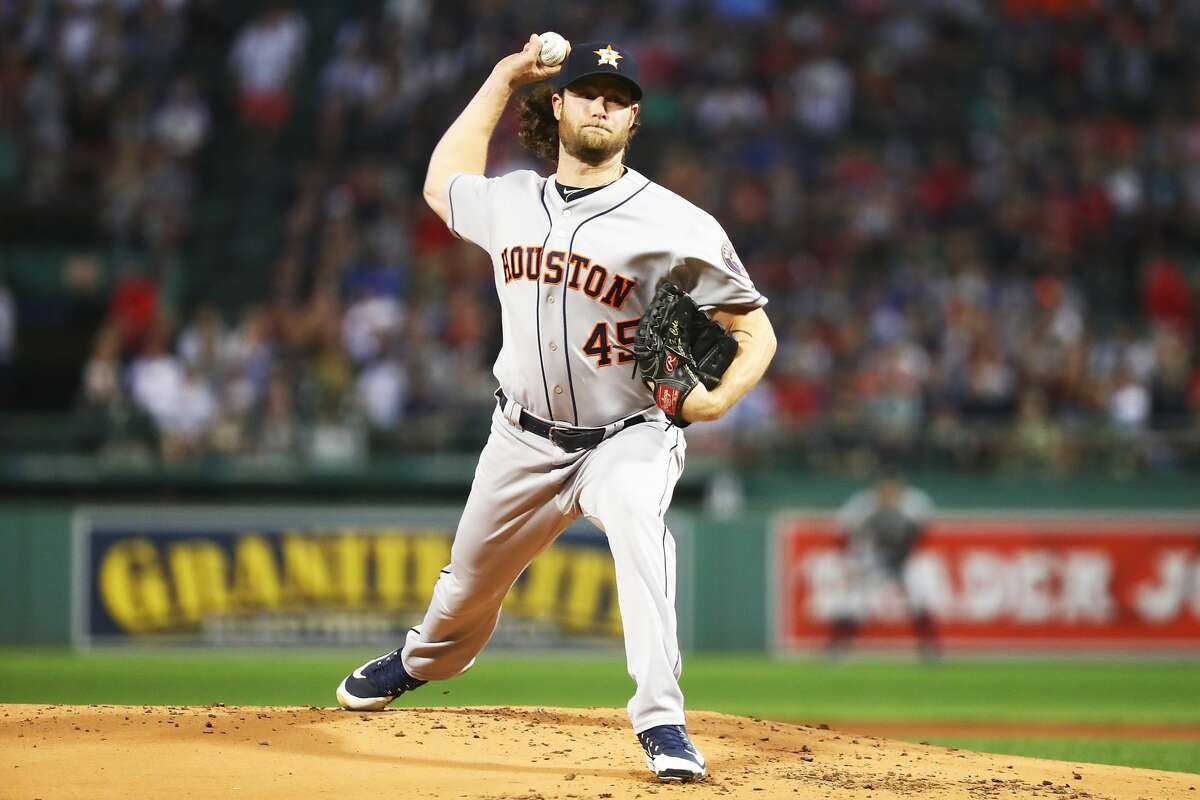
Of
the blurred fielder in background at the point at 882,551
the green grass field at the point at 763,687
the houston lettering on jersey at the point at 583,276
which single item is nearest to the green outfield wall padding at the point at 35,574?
the green grass field at the point at 763,687

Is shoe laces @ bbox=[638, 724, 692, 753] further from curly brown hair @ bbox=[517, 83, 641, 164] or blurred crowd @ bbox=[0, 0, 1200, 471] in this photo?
blurred crowd @ bbox=[0, 0, 1200, 471]

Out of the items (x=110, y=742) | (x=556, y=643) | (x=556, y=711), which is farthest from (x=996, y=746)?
(x=556, y=643)

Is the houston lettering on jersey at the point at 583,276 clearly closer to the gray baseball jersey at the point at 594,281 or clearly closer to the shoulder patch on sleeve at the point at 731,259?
the gray baseball jersey at the point at 594,281

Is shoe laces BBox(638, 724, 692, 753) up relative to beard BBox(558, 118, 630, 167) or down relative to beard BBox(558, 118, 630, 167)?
down

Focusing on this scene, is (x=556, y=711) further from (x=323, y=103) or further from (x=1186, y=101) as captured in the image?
(x=1186, y=101)

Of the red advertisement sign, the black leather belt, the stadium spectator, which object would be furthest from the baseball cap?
the stadium spectator

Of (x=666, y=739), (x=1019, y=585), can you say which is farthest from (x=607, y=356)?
(x=1019, y=585)
